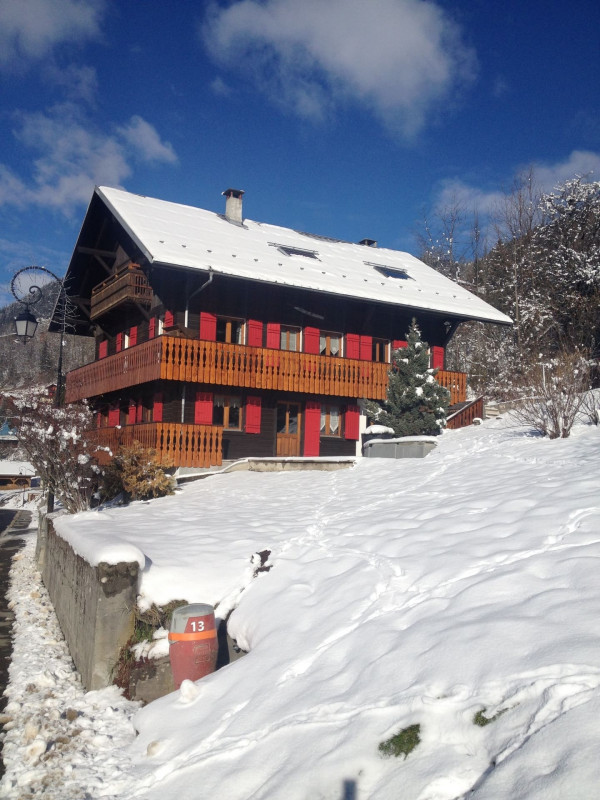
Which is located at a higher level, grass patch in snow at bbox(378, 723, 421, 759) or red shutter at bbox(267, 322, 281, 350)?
red shutter at bbox(267, 322, 281, 350)

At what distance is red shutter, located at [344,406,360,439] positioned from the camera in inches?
894

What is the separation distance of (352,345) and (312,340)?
1525 millimetres

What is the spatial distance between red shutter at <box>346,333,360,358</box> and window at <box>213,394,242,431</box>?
4.40 metres

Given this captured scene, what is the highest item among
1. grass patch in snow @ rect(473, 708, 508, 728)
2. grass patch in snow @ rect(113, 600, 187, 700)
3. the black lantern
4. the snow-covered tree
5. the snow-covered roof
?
the snow-covered roof

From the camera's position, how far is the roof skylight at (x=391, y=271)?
25.7 metres

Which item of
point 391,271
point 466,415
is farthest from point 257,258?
point 466,415

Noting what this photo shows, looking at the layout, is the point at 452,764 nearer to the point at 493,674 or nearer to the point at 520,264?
the point at 493,674

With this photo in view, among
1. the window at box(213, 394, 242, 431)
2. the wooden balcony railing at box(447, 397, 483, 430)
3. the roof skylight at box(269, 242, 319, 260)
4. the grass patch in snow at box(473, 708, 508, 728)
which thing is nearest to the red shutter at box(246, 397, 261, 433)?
the window at box(213, 394, 242, 431)

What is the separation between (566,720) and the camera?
3.07 metres

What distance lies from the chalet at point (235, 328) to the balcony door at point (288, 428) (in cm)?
4

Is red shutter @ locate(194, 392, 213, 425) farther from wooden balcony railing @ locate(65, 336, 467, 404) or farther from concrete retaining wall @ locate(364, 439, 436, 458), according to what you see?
concrete retaining wall @ locate(364, 439, 436, 458)

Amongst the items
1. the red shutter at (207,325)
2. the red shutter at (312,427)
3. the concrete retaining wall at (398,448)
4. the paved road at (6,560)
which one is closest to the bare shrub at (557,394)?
the concrete retaining wall at (398,448)

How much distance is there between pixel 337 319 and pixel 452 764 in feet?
67.4

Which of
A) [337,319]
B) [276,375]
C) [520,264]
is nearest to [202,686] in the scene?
[276,375]
